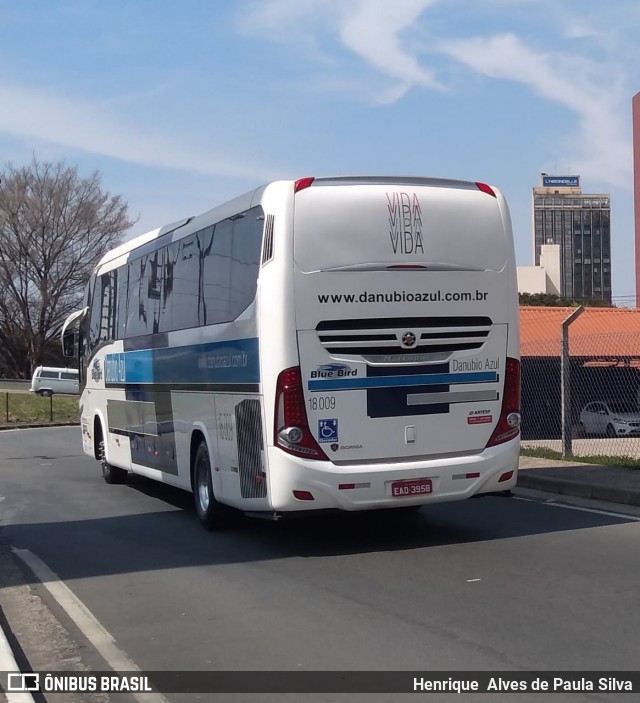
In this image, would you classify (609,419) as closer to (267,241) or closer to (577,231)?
(267,241)

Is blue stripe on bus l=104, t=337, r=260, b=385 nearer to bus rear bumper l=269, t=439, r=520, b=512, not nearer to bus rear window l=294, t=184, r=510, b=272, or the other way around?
bus rear bumper l=269, t=439, r=520, b=512

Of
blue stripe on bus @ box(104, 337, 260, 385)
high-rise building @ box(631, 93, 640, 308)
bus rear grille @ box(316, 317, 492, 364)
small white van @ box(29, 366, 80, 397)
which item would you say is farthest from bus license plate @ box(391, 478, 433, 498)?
small white van @ box(29, 366, 80, 397)

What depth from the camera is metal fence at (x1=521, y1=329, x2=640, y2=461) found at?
2377cm

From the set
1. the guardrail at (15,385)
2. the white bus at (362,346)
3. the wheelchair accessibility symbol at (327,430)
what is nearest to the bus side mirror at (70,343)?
the white bus at (362,346)

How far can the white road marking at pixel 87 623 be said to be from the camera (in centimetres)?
625

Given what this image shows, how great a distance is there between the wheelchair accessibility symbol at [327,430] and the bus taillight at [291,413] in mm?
172

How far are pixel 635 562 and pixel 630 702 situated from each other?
141 inches

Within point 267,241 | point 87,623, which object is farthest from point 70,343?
point 87,623

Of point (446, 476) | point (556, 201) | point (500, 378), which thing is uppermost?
point (556, 201)

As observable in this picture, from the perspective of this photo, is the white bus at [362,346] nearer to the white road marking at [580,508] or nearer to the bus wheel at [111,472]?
the white road marking at [580,508]

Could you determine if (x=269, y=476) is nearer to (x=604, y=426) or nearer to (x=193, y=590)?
(x=193, y=590)

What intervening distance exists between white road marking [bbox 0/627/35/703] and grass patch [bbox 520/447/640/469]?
10.2m

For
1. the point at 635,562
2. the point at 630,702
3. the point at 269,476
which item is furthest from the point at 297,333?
the point at 630,702

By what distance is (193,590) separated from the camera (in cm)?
834
